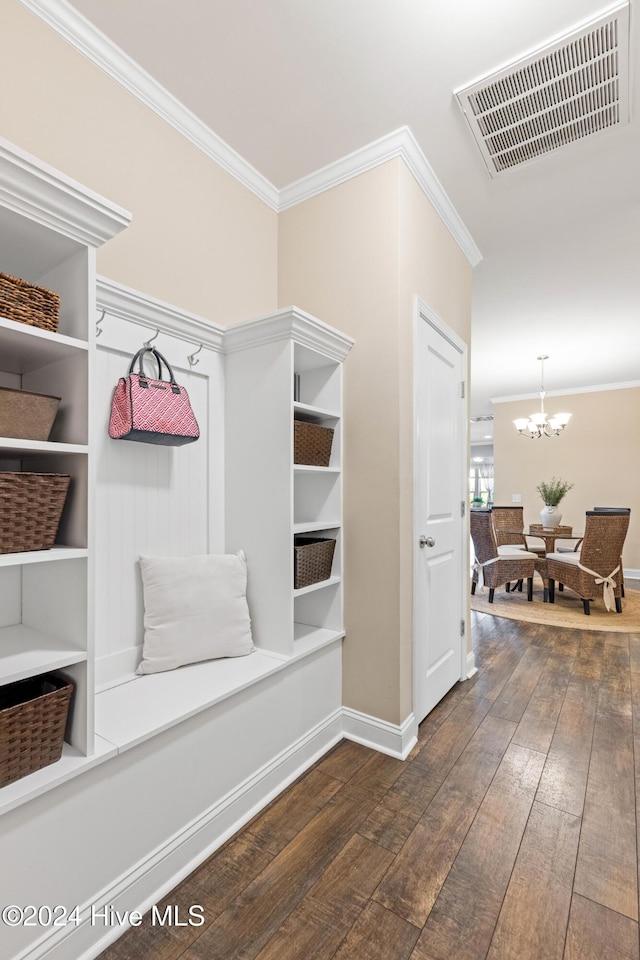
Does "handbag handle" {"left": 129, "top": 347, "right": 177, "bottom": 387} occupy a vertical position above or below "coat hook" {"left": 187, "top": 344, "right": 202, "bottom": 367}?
below

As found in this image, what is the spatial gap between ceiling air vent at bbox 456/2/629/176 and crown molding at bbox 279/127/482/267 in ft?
0.83

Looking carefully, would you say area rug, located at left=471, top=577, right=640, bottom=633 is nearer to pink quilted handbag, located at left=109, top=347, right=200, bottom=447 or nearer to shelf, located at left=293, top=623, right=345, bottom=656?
shelf, located at left=293, top=623, right=345, bottom=656

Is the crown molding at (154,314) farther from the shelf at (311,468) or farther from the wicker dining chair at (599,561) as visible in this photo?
the wicker dining chair at (599,561)

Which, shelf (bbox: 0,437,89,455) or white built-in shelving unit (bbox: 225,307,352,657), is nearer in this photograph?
shelf (bbox: 0,437,89,455)

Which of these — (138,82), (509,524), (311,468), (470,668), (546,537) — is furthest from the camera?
(509,524)

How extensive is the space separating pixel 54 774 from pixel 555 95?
2768mm

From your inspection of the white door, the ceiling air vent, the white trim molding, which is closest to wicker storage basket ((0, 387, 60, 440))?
the white door

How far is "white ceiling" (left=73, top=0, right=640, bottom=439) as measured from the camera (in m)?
1.54

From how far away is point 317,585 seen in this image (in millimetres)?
2051

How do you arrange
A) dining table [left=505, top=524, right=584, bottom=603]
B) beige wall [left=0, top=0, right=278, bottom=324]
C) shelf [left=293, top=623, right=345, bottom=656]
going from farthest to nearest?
dining table [left=505, top=524, right=584, bottom=603]
shelf [left=293, top=623, right=345, bottom=656]
beige wall [left=0, top=0, right=278, bottom=324]

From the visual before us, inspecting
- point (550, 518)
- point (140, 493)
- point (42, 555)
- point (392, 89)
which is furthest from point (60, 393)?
point (550, 518)

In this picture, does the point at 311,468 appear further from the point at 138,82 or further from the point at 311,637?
the point at 138,82

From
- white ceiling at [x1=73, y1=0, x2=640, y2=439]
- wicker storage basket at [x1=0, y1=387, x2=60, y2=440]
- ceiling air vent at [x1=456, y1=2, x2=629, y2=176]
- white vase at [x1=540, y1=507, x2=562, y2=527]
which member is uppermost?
white ceiling at [x1=73, y1=0, x2=640, y2=439]

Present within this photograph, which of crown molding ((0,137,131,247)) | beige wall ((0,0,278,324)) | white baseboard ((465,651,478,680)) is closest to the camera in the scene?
crown molding ((0,137,131,247))
